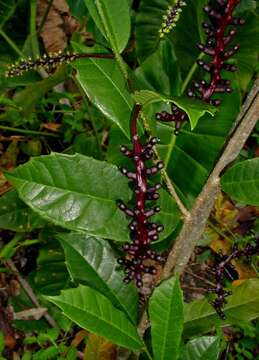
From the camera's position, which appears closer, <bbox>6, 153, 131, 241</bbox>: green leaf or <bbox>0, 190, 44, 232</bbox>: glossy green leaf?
<bbox>6, 153, 131, 241</bbox>: green leaf

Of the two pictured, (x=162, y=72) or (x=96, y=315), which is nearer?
(x=96, y=315)

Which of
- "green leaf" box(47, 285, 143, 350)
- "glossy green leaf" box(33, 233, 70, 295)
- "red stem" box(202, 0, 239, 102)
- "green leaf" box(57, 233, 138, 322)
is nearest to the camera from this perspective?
"red stem" box(202, 0, 239, 102)

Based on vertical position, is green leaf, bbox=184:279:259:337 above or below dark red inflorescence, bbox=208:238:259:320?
below

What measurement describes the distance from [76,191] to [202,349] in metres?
0.39

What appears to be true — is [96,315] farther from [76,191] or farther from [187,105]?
[187,105]

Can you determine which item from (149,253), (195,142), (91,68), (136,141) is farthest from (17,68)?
(195,142)

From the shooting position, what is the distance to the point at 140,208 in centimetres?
88

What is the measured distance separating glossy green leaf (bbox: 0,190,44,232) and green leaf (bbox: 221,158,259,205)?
3.35 feet

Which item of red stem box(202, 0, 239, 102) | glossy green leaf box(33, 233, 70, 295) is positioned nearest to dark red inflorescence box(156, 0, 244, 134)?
red stem box(202, 0, 239, 102)

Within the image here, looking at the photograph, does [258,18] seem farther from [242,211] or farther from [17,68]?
[242,211]

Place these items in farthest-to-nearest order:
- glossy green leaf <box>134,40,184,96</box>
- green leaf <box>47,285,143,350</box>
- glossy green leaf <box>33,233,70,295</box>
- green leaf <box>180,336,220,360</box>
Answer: glossy green leaf <box>33,233,70,295</box>
glossy green leaf <box>134,40,184,96</box>
green leaf <box>180,336,220,360</box>
green leaf <box>47,285,143,350</box>

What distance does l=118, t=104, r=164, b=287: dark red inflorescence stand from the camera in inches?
32.8

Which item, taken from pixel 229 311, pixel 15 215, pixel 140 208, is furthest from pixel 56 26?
pixel 140 208

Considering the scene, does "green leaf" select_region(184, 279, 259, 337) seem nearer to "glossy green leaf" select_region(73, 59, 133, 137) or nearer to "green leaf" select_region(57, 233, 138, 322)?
"green leaf" select_region(57, 233, 138, 322)
